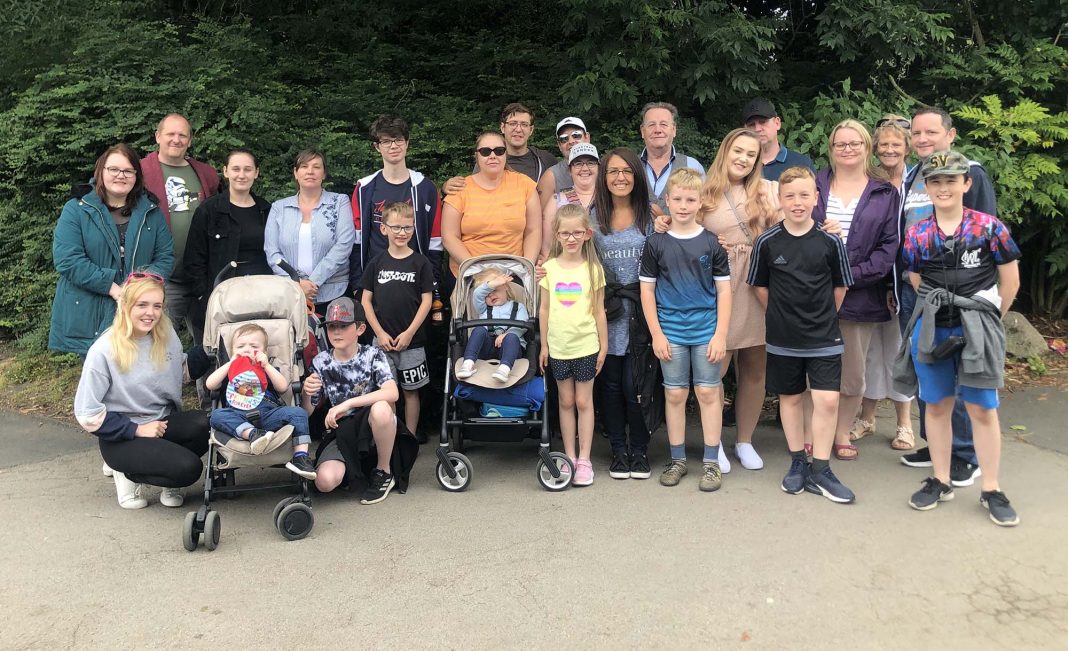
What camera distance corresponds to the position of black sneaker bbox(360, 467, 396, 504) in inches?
195

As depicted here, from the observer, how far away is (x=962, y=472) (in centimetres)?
501

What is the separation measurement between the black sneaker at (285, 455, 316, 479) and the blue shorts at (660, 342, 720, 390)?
2155 millimetres

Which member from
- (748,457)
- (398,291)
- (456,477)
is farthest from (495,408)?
(748,457)

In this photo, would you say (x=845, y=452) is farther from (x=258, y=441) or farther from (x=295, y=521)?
(x=258, y=441)

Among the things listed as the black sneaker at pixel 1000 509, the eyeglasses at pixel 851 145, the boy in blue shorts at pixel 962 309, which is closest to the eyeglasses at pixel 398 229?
the eyeglasses at pixel 851 145

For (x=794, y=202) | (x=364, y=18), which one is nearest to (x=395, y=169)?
(x=794, y=202)

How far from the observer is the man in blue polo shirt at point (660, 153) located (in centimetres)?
572

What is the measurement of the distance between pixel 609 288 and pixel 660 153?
44.7 inches

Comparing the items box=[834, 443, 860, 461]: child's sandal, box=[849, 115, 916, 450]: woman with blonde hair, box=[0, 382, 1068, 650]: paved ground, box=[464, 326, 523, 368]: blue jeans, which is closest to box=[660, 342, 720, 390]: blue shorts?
box=[0, 382, 1068, 650]: paved ground

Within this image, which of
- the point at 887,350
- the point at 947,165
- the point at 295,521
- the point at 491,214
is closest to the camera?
the point at 295,521

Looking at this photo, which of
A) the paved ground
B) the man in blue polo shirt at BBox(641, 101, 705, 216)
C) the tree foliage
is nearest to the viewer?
the paved ground

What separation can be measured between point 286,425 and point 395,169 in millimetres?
2217

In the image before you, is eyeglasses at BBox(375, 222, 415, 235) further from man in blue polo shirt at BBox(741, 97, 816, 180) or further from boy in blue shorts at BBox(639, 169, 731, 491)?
man in blue polo shirt at BBox(741, 97, 816, 180)

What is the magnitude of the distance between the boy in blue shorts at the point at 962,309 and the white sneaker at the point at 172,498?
415 cm
